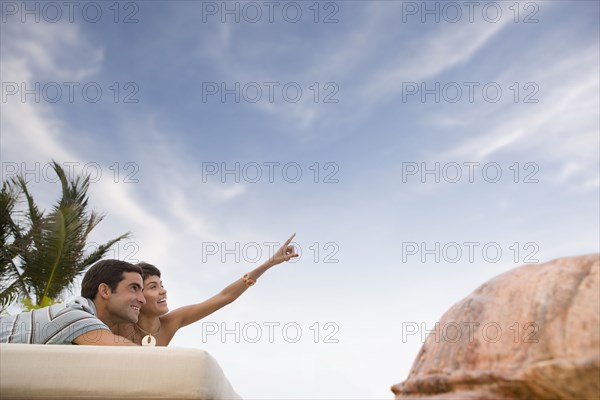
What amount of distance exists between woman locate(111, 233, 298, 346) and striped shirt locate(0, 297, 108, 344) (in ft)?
5.06

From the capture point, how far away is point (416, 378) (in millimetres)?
2016

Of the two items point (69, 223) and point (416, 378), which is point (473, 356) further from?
point (69, 223)

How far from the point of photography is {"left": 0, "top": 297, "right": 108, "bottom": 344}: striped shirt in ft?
10.4

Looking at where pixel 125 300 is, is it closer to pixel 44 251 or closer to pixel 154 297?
pixel 154 297

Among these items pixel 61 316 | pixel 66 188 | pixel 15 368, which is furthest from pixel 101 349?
pixel 66 188

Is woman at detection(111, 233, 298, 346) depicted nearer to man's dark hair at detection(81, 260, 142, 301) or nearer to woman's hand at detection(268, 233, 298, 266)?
woman's hand at detection(268, 233, 298, 266)

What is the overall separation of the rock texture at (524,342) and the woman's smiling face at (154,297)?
10.8 feet

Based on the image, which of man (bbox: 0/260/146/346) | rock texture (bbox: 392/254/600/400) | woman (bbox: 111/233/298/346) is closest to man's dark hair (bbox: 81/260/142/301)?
man (bbox: 0/260/146/346)

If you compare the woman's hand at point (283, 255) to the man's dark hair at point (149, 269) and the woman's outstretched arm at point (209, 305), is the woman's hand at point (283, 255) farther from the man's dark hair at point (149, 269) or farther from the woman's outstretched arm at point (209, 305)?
the man's dark hair at point (149, 269)

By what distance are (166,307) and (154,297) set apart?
0.44 ft

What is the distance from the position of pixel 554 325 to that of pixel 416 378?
459 mm

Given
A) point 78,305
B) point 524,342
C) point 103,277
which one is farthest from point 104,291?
point 524,342

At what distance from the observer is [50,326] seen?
126 inches

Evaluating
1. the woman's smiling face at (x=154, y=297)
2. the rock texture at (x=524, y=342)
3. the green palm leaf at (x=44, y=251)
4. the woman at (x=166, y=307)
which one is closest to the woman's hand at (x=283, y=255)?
the woman at (x=166, y=307)
